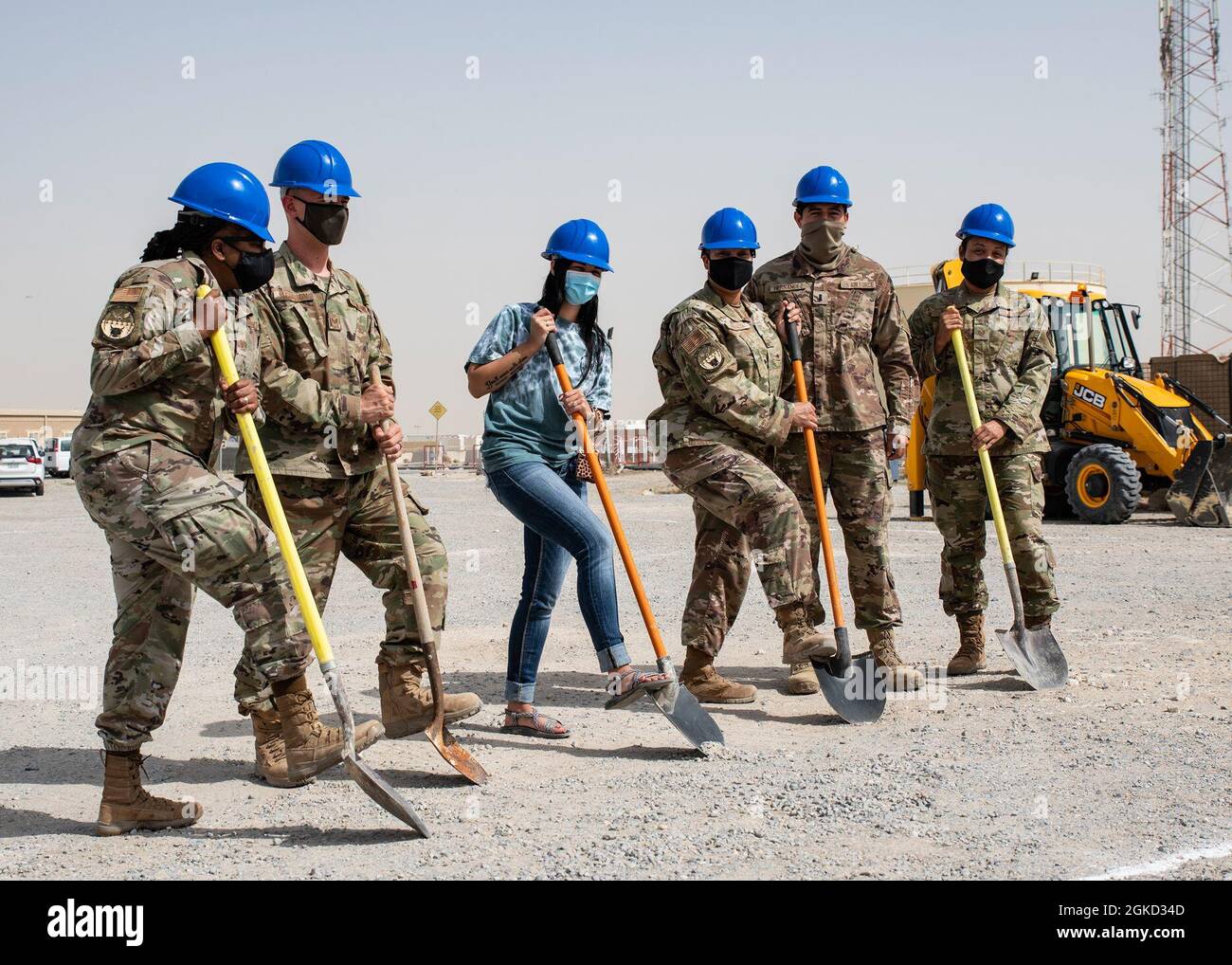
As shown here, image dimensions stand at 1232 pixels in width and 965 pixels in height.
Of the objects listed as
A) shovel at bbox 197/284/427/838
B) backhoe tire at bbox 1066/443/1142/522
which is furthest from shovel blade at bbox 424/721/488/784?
backhoe tire at bbox 1066/443/1142/522

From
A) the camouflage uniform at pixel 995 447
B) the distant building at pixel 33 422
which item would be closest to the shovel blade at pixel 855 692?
the camouflage uniform at pixel 995 447

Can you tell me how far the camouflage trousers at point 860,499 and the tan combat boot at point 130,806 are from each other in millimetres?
3260

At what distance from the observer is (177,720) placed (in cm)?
598

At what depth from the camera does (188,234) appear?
14.4 feet

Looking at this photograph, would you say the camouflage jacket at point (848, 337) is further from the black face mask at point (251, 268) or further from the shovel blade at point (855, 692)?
the black face mask at point (251, 268)

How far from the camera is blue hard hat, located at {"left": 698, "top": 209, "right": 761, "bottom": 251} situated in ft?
19.7

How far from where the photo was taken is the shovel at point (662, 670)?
5035mm

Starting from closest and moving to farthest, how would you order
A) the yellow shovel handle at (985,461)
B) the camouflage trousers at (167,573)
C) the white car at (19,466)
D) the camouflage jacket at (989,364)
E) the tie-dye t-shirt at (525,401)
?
the camouflage trousers at (167,573) < the tie-dye t-shirt at (525,401) < the yellow shovel handle at (985,461) < the camouflage jacket at (989,364) < the white car at (19,466)

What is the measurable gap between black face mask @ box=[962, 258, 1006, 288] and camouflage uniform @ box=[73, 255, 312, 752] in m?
4.11

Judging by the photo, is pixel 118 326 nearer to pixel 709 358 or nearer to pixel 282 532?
pixel 282 532

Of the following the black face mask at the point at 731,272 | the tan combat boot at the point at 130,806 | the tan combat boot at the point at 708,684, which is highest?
the black face mask at the point at 731,272

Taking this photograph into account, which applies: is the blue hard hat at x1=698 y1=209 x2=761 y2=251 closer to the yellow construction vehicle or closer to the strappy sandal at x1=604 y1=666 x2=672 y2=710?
the strappy sandal at x1=604 y1=666 x2=672 y2=710
